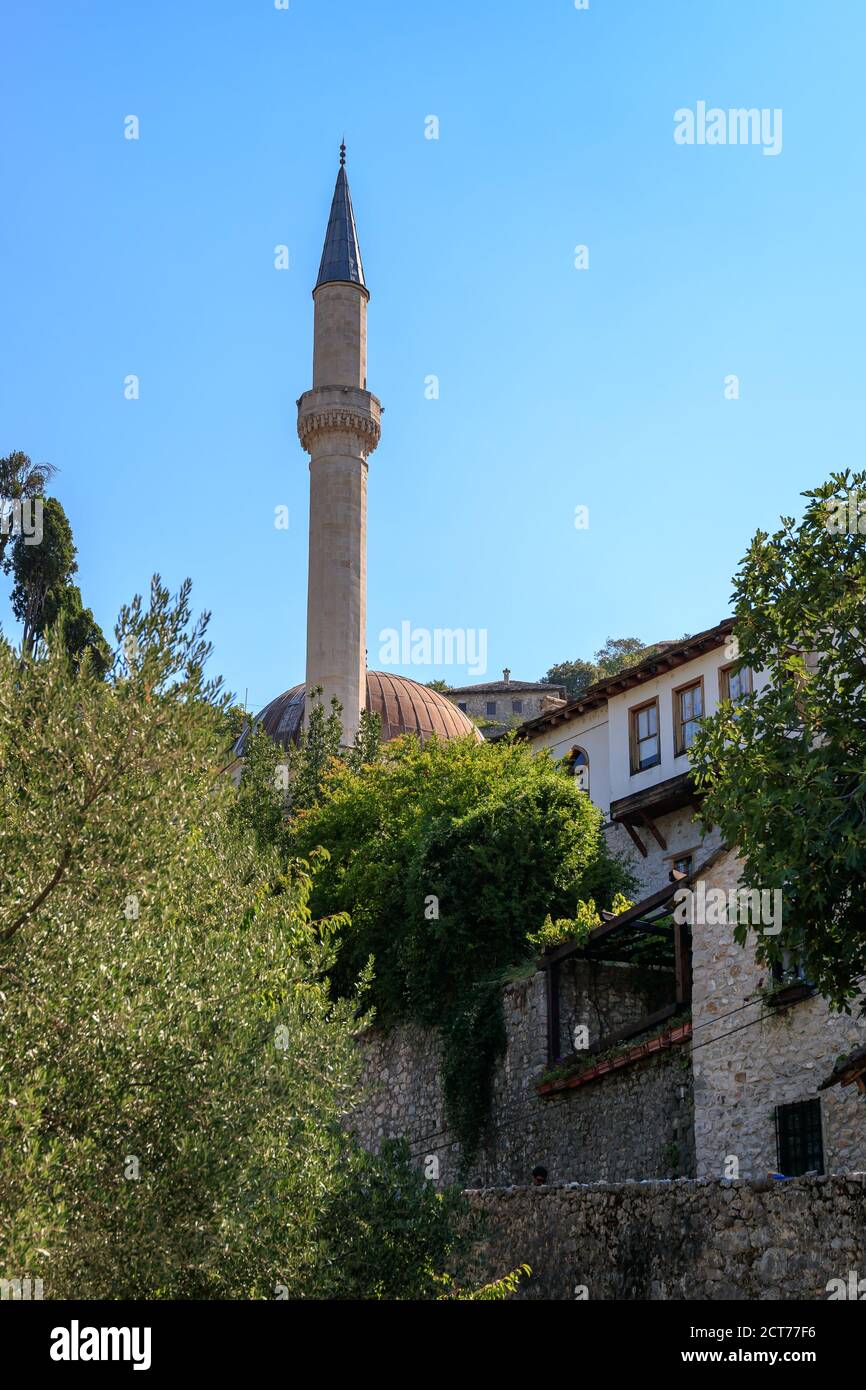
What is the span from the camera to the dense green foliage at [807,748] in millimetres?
12977

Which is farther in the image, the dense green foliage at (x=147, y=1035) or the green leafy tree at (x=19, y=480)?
the green leafy tree at (x=19, y=480)

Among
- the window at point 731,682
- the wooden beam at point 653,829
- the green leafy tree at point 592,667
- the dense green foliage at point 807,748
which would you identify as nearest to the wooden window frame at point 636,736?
the wooden beam at point 653,829

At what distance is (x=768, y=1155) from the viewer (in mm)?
18125

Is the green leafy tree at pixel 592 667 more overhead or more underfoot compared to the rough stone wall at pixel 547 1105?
more overhead

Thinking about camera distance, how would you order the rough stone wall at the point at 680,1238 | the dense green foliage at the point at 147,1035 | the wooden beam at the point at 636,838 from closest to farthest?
the dense green foliage at the point at 147,1035, the rough stone wall at the point at 680,1238, the wooden beam at the point at 636,838

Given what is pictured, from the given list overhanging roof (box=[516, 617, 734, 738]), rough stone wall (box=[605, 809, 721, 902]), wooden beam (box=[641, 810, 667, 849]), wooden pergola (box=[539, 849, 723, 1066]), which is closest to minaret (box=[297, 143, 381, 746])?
overhanging roof (box=[516, 617, 734, 738])

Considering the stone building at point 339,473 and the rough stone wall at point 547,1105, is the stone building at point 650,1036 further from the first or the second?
the stone building at point 339,473

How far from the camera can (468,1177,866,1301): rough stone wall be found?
12859 millimetres

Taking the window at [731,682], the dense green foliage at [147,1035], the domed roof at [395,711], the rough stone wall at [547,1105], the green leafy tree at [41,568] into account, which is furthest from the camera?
the domed roof at [395,711]

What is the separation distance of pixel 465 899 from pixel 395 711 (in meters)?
26.4

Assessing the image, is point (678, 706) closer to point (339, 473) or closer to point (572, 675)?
point (339, 473)

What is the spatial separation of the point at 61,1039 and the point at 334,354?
37.6m

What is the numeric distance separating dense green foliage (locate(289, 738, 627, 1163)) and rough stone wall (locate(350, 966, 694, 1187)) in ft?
1.64

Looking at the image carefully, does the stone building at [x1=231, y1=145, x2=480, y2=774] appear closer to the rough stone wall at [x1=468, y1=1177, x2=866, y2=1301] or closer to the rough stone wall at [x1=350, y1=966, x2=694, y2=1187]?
the rough stone wall at [x1=350, y1=966, x2=694, y2=1187]
